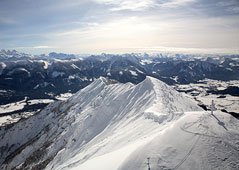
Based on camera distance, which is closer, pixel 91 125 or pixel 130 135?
pixel 130 135

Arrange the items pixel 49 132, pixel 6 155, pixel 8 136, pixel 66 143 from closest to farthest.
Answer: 1. pixel 66 143
2. pixel 49 132
3. pixel 6 155
4. pixel 8 136

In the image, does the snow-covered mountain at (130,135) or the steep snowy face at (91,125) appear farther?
the steep snowy face at (91,125)

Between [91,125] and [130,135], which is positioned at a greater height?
[130,135]

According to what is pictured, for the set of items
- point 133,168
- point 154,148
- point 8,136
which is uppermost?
point 154,148

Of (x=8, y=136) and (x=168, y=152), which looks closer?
(x=168, y=152)

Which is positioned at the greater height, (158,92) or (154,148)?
(154,148)

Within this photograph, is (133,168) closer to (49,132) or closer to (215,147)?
(215,147)

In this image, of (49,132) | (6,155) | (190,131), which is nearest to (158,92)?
(190,131)

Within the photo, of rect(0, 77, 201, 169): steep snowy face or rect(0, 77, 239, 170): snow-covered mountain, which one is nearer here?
rect(0, 77, 239, 170): snow-covered mountain
